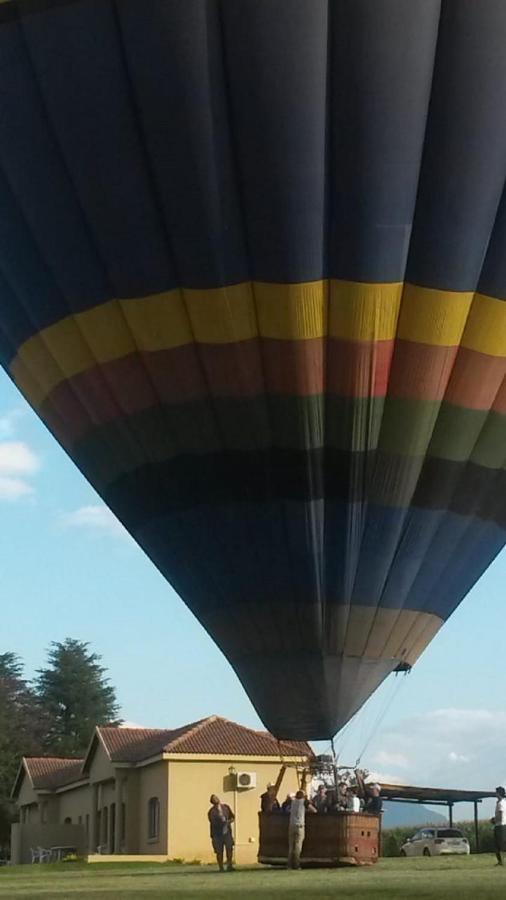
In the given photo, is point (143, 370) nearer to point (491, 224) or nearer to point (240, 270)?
point (240, 270)

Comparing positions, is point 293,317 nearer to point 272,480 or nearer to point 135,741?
point 272,480

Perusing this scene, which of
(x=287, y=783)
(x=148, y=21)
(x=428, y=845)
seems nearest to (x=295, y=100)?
(x=148, y=21)

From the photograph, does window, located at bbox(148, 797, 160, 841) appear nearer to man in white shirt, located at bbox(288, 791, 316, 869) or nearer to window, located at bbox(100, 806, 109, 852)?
window, located at bbox(100, 806, 109, 852)

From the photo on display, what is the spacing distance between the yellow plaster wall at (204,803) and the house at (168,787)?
1.0 inches

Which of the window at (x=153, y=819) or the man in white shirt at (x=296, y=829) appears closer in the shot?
the man in white shirt at (x=296, y=829)

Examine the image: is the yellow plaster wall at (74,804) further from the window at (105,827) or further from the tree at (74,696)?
the tree at (74,696)

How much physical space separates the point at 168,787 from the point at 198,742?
59.4 inches

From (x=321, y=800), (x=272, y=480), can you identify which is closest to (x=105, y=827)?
(x=321, y=800)

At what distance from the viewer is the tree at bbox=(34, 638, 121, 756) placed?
282ft

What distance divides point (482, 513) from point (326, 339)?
3321mm

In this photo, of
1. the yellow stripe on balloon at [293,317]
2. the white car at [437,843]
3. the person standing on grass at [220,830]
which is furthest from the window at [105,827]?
the yellow stripe on balloon at [293,317]

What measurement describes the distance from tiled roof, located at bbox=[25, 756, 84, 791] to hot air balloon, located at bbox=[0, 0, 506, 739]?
32.4m

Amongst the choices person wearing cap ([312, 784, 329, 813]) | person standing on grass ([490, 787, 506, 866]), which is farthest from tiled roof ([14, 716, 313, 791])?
person wearing cap ([312, 784, 329, 813])

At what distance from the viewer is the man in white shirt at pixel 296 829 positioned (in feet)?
53.3
